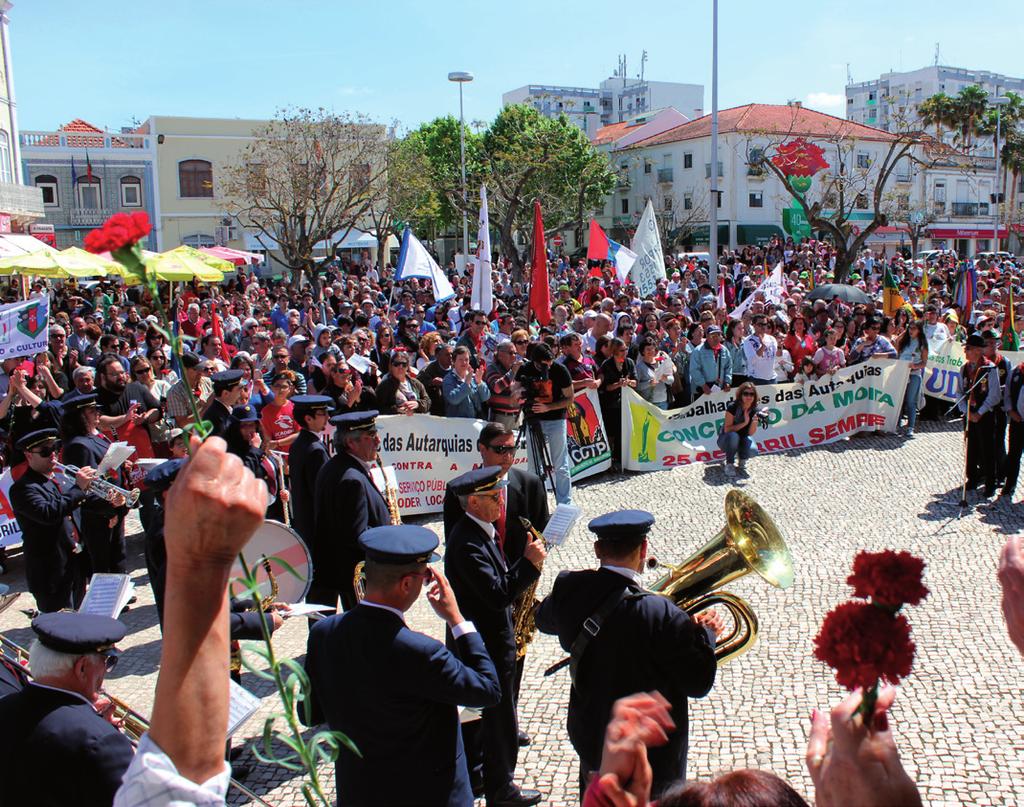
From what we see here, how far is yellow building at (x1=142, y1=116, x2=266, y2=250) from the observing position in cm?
5036

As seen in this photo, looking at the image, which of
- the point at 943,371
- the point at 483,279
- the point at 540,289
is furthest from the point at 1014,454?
the point at 483,279

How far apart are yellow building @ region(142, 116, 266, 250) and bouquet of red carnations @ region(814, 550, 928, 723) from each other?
51181 millimetres

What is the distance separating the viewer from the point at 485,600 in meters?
4.59

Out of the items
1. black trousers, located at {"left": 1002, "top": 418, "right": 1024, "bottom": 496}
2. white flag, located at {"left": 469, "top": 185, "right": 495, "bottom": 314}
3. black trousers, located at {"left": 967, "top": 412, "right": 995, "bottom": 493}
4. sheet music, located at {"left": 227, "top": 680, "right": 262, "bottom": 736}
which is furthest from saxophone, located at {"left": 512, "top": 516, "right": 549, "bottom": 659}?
white flag, located at {"left": 469, "top": 185, "right": 495, "bottom": 314}

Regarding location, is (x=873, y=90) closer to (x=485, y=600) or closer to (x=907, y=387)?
(x=907, y=387)

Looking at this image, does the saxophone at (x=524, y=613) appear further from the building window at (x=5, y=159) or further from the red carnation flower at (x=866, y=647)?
the building window at (x=5, y=159)

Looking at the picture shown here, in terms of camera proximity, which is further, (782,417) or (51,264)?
(51,264)

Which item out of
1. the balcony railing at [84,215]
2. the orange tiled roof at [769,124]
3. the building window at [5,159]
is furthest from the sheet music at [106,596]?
the orange tiled roof at [769,124]

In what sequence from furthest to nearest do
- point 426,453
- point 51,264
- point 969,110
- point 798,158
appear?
point 969,110 → point 798,158 → point 51,264 → point 426,453

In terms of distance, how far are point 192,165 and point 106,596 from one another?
51157mm

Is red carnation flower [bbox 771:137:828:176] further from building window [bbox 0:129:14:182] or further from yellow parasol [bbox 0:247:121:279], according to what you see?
building window [bbox 0:129:14:182]

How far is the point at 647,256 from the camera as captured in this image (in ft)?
62.2

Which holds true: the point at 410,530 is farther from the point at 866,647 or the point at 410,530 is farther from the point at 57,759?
the point at 866,647

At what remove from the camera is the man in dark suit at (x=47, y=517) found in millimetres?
6336
